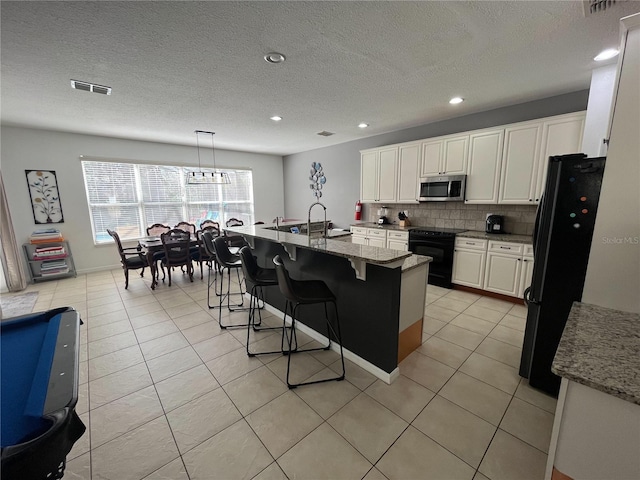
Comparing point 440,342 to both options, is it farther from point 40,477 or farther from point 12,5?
point 12,5

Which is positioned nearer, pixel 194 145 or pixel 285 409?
pixel 285 409

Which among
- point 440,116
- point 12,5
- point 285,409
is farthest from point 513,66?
point 12,5

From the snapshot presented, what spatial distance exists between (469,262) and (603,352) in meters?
3.05

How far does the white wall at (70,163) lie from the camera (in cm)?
424

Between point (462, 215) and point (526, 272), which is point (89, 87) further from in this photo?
point (526, 272)

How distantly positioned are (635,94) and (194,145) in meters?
6.54

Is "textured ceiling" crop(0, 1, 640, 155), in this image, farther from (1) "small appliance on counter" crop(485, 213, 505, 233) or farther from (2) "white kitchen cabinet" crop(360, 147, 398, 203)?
(1) "small appliance on counter" crop(485, 213, 505, 233)

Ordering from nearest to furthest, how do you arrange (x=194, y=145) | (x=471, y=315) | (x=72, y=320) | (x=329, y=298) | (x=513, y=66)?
(x=72, y=320)
(x=329, y=298)
(x=513, y=66)
(x=471, y=315)
(x=194, y=145)

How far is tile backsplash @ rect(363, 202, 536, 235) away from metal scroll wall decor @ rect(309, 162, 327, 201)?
66.8 inches

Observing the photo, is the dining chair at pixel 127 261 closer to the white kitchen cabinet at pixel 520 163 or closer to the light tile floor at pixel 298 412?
the light tile floor at pixel 298 412

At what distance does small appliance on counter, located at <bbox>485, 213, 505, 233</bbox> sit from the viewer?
371 centimetres

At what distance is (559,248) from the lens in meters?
1.66

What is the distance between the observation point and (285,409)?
70.6 inches

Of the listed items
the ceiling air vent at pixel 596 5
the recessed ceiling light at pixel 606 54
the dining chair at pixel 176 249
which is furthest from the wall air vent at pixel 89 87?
the recessed ceiling light at pixel 606 54
